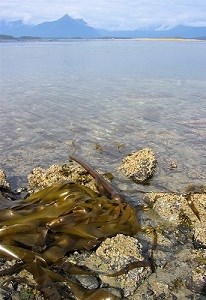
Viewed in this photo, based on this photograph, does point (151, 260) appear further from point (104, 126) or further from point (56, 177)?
point (104, 126)

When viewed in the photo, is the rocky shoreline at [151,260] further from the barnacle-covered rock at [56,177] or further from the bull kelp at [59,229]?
the barnacle-covered rock at [56,177]

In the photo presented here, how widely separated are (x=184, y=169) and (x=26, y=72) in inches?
656

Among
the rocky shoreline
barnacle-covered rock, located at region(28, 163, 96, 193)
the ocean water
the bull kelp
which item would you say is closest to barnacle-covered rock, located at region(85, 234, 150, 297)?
the rocky shoreline

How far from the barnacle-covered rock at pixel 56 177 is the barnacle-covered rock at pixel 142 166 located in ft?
2.89

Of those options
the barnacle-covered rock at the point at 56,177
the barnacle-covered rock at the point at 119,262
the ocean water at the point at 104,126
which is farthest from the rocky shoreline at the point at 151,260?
the ocean water at the point at 104,126

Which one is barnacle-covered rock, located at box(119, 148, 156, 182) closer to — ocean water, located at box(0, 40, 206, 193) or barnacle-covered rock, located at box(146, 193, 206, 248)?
ocean water, located at box(0, 40, 206, 193)

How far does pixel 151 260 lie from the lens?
11.5 feet

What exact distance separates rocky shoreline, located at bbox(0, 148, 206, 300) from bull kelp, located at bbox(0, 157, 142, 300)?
65 millimetres

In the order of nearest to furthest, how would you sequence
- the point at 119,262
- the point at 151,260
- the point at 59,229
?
the point at 119,262 → the point at 151,260 → the point at 59,229

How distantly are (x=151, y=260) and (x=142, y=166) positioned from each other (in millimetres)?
2268

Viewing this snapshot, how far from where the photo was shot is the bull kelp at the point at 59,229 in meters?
3.06

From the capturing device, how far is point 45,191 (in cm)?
425

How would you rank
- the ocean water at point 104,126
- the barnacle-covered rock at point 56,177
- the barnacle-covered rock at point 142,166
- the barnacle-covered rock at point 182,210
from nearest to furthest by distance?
1. the barnacle-covered rock at point 182,210
2. the barnacle-covered rock at point 56,177
3. the barnacle-covered rock at point 142,166
4. the ocean water at point 104,126

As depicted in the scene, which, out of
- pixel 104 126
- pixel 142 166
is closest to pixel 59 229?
pixel 142 166
